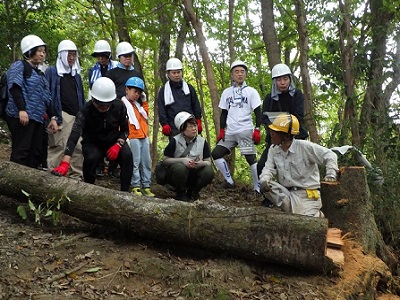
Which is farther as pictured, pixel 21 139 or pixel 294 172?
pixel 21 139

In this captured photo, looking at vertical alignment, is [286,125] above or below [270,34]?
below

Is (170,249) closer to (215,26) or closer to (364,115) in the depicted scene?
(364,115)

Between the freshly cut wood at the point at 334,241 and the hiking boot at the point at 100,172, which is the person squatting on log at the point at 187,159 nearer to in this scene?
the hiking boot at the point at 100,172

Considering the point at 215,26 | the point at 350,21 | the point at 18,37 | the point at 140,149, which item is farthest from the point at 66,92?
the point at 215,26

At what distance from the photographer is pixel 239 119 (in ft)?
22.4

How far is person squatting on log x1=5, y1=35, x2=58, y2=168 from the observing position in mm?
5234

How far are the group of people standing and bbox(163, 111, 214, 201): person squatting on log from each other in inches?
0.6

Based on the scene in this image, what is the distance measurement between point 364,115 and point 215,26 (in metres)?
6.32

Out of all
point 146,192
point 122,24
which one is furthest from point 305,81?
point 122,24

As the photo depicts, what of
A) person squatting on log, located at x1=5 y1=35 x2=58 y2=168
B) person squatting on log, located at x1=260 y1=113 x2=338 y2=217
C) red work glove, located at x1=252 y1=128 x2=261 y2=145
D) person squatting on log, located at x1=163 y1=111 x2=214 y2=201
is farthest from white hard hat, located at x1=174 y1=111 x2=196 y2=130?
person squatting on log, located at x1=5 y1=35 x2=58 y2=168

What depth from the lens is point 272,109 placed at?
6277mm

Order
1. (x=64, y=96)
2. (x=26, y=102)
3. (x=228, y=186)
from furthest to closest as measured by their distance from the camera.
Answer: (x=228, y=186)
(x=64, y=96)
(x=26, y=102)

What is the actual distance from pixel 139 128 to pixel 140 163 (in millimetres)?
512

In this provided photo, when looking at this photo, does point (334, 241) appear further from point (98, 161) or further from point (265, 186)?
point (98, 161)
